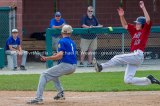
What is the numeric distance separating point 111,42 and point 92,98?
28.4 feet

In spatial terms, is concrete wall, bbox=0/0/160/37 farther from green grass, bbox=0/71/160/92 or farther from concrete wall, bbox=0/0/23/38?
green grass, bbox=0/71/160/92

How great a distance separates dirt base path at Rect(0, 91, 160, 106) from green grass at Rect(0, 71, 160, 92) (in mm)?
650

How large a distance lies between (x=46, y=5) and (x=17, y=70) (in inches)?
219

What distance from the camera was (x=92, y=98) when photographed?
1292 cm

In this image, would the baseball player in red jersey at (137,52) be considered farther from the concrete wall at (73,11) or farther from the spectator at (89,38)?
the concrete wall at (73,11)

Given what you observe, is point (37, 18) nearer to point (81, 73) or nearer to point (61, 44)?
point (81, 73)

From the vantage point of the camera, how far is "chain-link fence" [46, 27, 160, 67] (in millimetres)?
19625

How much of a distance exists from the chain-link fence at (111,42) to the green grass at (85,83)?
6.00 feet

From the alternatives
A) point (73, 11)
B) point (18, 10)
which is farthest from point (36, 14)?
point (18, 10)

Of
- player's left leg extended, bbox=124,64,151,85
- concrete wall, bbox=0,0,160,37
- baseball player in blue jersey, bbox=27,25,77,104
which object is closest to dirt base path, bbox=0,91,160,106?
baseball player in blue jersey, bbox=27,25,77,104

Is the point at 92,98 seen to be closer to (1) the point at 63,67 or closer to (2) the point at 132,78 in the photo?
(2) the point at 132,78

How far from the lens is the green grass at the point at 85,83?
48.2ft

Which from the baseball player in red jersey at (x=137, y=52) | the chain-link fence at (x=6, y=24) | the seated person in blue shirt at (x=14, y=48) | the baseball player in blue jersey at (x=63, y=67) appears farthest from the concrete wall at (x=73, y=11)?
the baseball player in blue jersey at (x=63, y=67)

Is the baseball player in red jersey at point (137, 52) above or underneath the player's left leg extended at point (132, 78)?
above
